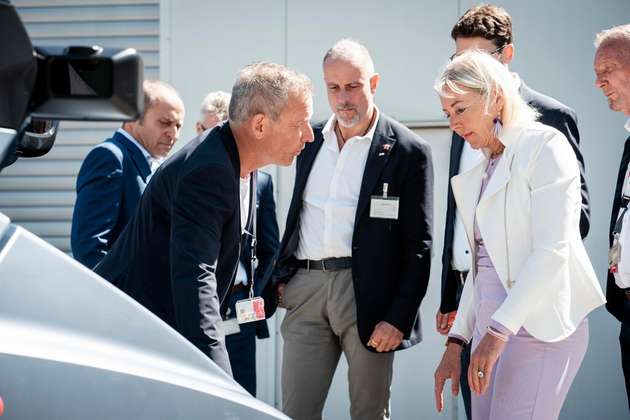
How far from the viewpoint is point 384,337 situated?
419 centimetres

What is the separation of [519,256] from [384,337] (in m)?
1.15

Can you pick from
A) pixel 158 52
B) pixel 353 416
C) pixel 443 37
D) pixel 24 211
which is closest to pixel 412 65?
pixel 443 37

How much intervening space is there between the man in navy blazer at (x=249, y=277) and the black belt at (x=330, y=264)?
31 cm

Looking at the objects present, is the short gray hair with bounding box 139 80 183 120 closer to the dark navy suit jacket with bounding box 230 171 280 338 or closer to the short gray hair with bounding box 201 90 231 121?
the short gray hair with bounding box 201 90 231 121

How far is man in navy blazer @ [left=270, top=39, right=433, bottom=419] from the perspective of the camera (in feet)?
13.9

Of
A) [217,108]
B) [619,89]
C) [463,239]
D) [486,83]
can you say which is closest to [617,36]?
[619,89]

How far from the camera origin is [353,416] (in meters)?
4.45

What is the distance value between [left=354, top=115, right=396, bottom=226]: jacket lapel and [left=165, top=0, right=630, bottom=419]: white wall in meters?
1.96

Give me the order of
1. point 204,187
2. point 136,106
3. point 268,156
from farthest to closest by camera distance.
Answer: point 268,156, point 204,187, point 136,106

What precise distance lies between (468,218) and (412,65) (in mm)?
2972

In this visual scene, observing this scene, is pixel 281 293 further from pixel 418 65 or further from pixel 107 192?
pixel 418 65

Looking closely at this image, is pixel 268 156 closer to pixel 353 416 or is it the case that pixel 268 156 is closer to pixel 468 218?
pixel 468 218

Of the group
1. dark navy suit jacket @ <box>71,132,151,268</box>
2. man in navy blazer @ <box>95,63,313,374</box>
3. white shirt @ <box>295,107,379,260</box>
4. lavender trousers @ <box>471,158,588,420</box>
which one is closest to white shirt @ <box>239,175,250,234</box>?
man in navy blazer @ <box>95,63,313,374</box>

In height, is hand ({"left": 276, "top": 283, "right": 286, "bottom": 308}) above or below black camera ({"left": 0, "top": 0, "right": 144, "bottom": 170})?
below
